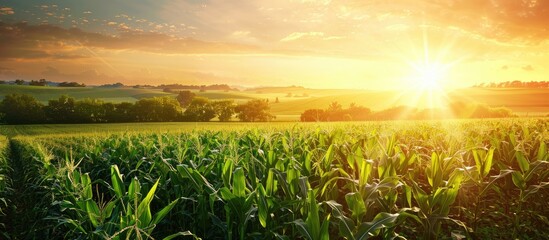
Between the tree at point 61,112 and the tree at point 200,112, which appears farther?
the tree at point 200,112

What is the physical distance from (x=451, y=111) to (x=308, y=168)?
6272 centimetres

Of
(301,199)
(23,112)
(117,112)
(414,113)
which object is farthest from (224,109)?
(301,199)

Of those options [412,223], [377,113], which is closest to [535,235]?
[412,223]

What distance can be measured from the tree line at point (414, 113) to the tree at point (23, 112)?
5227cm

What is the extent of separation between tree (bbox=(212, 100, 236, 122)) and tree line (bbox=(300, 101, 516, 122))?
55.7 ft

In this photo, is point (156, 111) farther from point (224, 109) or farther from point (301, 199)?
point (301, 199)

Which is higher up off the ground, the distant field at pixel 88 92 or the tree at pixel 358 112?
the distant field at pixel 88 92

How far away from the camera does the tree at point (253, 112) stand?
7781cm

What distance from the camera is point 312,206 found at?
12.0 feet

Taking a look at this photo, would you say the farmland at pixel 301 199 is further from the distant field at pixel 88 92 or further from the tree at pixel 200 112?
the distant field at pixel 88 92

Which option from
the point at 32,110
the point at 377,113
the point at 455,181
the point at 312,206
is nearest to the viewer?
the point at 312,206

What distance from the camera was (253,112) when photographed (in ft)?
259

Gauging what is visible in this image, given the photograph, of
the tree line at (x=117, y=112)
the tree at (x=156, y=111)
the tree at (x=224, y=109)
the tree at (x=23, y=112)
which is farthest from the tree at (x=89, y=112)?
the tree at (x=224, y=109)

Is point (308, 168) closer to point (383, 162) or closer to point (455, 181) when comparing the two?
point (383, 162)
